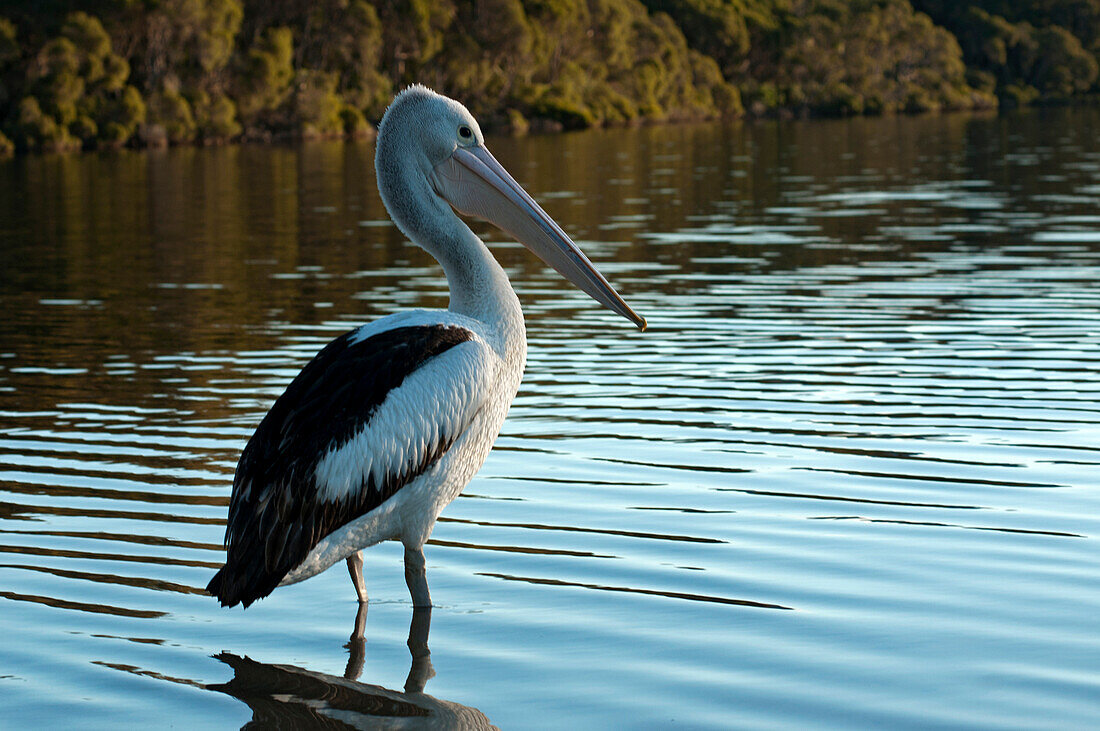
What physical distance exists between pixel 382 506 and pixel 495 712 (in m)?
0.80

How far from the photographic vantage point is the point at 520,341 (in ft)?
16.5

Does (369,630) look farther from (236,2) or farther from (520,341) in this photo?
(236,2)

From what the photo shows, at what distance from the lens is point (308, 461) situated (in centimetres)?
446

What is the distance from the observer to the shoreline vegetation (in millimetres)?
54156

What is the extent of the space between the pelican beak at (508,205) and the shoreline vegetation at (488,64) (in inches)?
1930

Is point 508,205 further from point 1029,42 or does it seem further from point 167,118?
point 1029,42

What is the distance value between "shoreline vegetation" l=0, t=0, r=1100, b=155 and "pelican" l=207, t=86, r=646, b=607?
49.1m

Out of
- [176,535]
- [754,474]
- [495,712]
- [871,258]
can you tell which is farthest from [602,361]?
[871,258]

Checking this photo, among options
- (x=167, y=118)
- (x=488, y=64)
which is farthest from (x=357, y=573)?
(x=488, y=64)

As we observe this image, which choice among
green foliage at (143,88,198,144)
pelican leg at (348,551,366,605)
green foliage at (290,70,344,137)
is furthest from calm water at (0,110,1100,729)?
green foliage at (290,70,344,137)

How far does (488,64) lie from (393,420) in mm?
71232

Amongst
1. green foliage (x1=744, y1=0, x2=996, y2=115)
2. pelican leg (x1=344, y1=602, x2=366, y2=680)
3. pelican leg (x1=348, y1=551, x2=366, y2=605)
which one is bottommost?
pelican leg (x1=344, y1=602, x2=366, y2=680)

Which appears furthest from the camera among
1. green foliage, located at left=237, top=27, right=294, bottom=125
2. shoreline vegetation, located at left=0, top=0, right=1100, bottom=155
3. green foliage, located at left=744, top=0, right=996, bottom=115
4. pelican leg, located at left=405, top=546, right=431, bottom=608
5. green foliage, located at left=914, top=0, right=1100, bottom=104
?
green foliage, located at left=914, top=0, right=1100, bottom=104

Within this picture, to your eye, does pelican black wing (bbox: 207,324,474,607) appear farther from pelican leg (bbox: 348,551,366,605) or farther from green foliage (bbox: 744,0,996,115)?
green foliage (bbox: 744,0,996,115)
